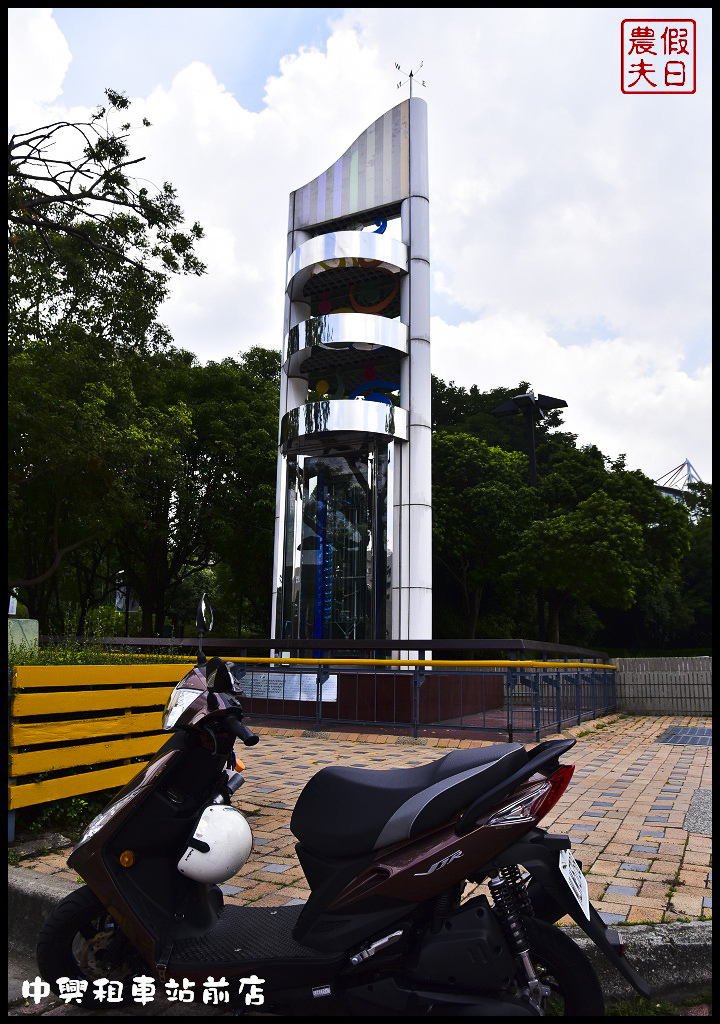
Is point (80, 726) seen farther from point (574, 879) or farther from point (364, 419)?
point (364, 419)

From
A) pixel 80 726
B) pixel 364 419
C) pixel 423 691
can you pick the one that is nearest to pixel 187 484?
pixel 364 419

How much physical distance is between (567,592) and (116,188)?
2210 centimetres

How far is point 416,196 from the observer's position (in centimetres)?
1883

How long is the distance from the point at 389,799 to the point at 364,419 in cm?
1463

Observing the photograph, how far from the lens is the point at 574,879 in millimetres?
2510

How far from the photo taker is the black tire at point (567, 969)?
2.53 metres

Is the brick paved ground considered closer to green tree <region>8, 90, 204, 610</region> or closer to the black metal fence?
the black metal fence

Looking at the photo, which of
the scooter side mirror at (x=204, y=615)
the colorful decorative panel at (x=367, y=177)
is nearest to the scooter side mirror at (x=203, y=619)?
the scooter side mirror at (x=204, y=615)

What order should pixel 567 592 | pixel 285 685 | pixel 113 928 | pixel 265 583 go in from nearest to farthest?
pixel 113 928
pixel 285 685
pixel 567 592
pixel 265 583

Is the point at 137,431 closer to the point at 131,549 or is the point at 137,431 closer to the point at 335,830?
the point at 131,549

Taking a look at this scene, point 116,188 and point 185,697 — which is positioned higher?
point 116,188

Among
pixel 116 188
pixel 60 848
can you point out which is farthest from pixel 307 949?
pixel 116 188

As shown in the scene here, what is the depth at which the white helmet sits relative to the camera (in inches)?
116

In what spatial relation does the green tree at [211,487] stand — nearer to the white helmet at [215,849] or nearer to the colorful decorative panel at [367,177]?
the colorful decorative panel at [367,177]
